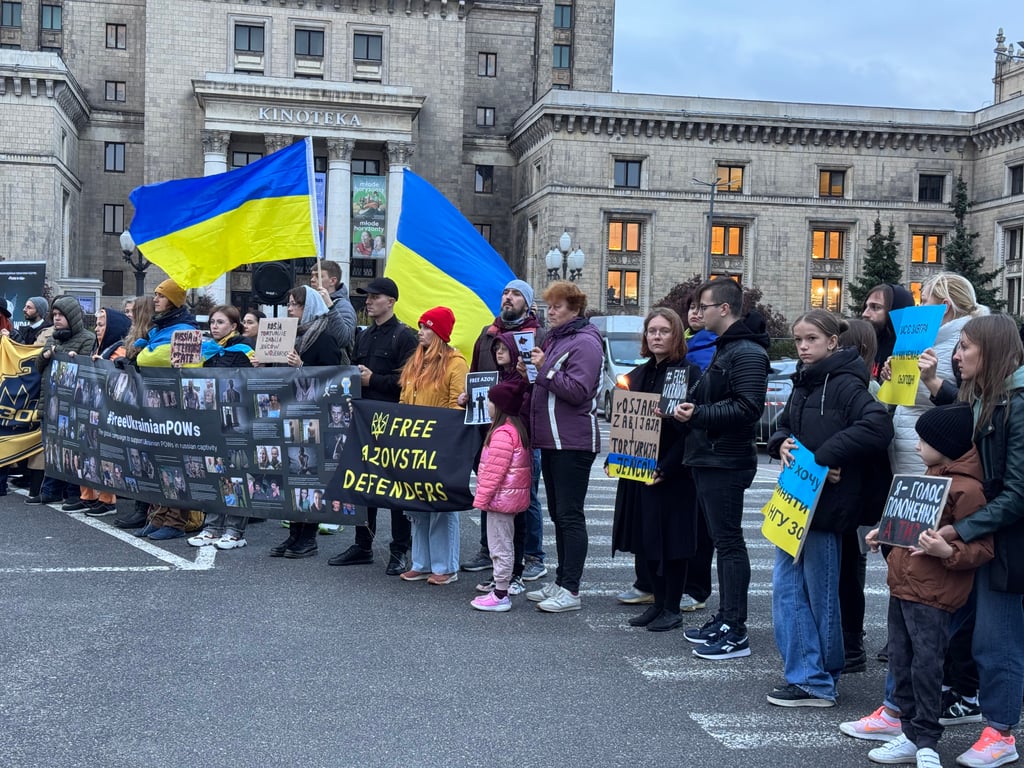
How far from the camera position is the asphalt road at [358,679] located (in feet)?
15.3

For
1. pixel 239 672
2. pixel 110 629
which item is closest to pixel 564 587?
pixel 239 672

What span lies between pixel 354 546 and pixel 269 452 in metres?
1.07

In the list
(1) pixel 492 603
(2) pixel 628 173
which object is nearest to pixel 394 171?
(2) pixel 628 173

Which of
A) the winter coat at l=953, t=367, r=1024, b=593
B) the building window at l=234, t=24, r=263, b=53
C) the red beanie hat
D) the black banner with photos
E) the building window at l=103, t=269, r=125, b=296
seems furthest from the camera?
the building window at l=103, t=269, r=125, b=296

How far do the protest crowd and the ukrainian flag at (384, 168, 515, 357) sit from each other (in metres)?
0.19

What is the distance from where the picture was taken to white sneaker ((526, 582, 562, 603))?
7.32 metres

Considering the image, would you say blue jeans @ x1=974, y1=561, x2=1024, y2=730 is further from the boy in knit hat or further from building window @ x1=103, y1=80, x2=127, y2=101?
building window @ x1=103, y1=80, x2=127, y2=101

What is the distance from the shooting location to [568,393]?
704 centimetres

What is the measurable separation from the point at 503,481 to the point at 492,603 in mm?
844

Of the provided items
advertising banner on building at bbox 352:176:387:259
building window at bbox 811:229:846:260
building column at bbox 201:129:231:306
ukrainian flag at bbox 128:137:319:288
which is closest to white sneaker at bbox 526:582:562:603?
ukrainian flag at bbox 128:137:319:288

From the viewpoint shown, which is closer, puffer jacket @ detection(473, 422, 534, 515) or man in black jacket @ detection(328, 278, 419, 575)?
puffer jacket @ detection(473, 422, 534, 515)

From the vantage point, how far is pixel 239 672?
18.5 ft

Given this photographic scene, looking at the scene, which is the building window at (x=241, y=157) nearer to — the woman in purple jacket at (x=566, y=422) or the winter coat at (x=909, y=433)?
the woman in purple jacket at (x=566, y=422)

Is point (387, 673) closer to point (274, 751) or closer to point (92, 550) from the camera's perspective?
point (274, 751)
